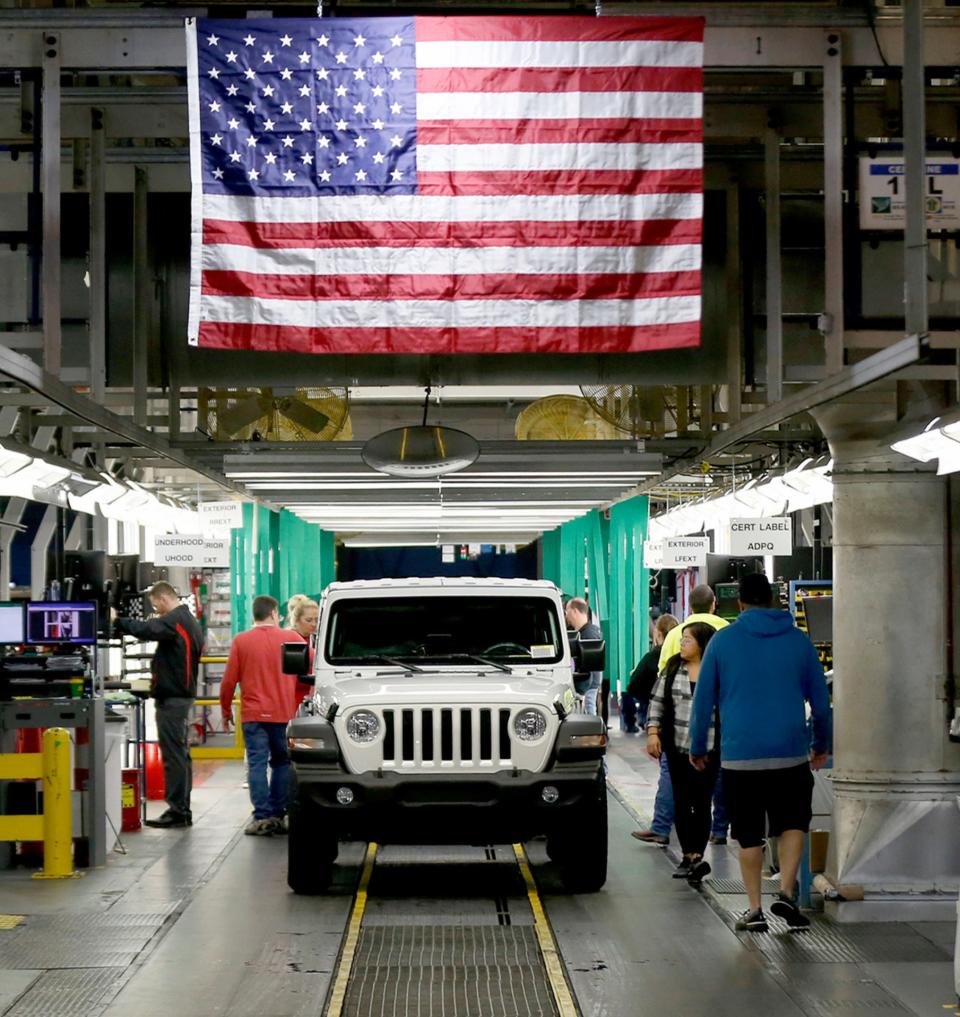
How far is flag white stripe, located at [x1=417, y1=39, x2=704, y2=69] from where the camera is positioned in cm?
826

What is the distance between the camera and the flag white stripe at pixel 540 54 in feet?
27.1

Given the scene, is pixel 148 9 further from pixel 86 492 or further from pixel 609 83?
pixel 86 492

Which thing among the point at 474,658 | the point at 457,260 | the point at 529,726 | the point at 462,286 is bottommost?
the point at 529,726

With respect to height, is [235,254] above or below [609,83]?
below

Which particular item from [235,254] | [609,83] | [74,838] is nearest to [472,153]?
[609,83]

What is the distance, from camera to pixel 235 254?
8383 mm

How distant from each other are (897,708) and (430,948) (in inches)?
117

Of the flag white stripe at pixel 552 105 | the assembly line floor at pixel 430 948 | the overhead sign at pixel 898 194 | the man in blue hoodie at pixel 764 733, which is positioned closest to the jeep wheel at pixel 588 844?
the assembly line floor at pixel 430 948

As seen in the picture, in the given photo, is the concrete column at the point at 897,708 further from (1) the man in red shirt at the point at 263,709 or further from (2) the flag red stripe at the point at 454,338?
(1) the man in red shirt at the point at 263,709

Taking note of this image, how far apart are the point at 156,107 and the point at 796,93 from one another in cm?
339

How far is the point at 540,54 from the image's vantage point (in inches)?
326

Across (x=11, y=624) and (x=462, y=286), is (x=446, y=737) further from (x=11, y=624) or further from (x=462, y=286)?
(x=11, y=624)

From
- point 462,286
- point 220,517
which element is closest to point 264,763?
point 462,286

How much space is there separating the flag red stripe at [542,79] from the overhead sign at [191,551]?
1237cm
